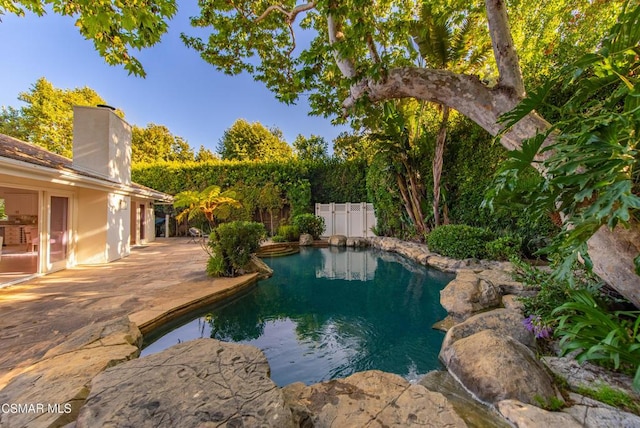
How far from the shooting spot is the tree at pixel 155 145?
80.2ft

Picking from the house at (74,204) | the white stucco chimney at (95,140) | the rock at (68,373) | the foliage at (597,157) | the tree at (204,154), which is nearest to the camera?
the foliage at (597,157)

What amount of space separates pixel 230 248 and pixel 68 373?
4019mm

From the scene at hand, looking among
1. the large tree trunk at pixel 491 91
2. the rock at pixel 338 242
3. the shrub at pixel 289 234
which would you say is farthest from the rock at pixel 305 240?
the large tree trunk at pixel 491 91

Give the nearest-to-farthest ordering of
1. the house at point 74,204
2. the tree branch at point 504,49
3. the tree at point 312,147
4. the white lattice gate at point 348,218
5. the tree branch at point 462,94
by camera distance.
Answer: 1. the tree branch at point 462,94
2. the tree branch at point 504,49
3. the house at point 74,204
4. the white lattice gate at point 348,218
5. the tree at point 312,147

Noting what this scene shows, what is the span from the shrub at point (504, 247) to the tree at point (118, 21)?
317 inches

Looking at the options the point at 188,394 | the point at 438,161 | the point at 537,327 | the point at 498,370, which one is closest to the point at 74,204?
the point at 188,394

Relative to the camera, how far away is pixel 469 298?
13.5ft

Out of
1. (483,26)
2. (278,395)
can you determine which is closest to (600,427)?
(278,395)

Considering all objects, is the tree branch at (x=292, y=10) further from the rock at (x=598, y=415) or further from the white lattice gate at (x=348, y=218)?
the white lattice gate at (x=348, y=218)

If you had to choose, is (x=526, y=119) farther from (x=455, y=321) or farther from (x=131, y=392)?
(x=131, y=392)

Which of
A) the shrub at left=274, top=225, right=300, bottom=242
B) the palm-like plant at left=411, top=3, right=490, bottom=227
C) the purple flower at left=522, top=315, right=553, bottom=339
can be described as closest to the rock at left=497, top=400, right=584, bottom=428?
the purple flower at left=522, top=315, right=553, bottom=339

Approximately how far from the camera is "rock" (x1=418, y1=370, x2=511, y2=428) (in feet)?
6.78

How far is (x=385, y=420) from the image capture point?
191cm

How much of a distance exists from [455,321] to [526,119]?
301 cm
